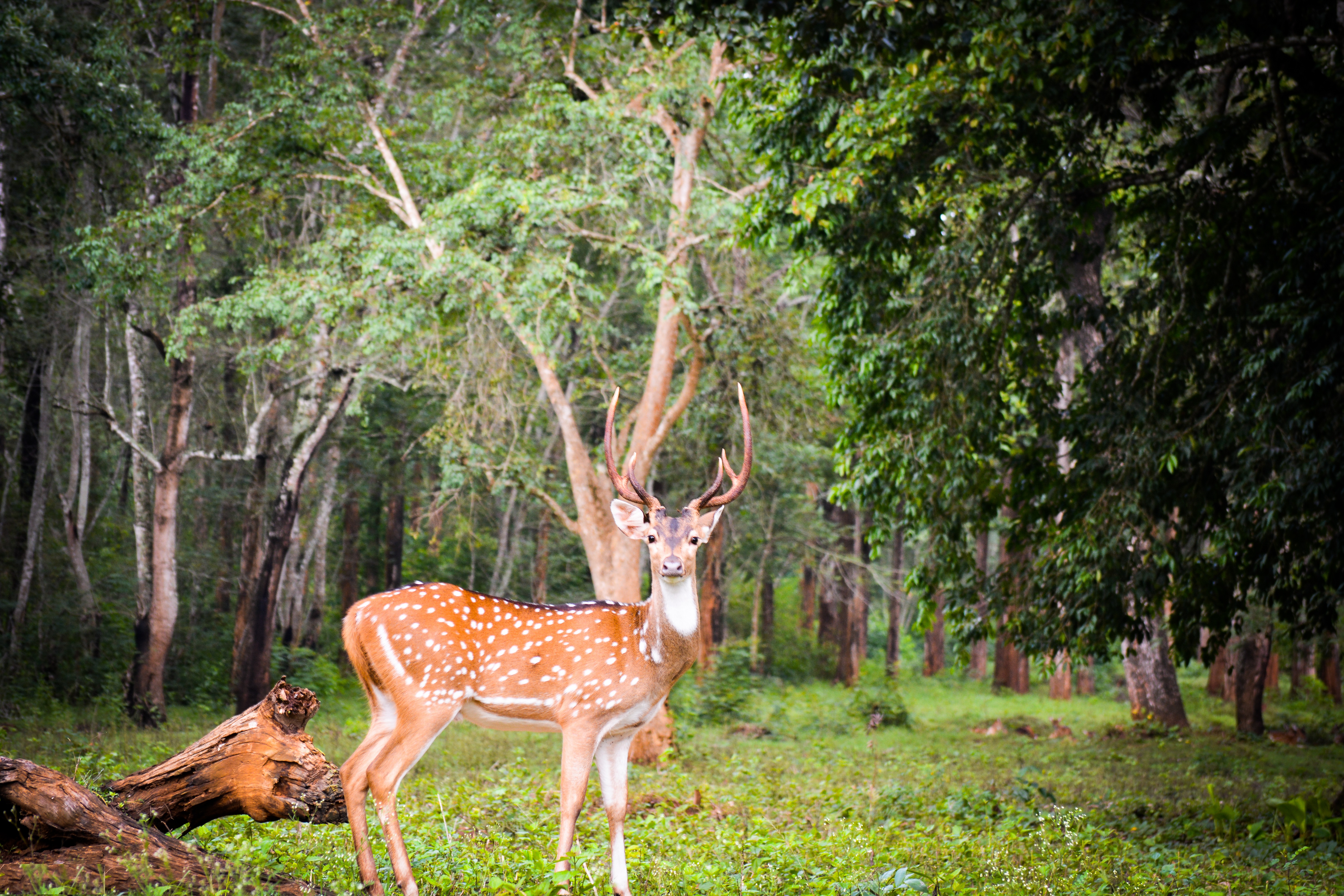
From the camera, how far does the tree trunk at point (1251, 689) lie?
16516 millimetres

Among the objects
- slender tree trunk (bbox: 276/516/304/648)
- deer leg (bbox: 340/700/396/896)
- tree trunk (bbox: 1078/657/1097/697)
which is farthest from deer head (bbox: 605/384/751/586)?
tree trunk (bbox: 1078/657/1097/697)

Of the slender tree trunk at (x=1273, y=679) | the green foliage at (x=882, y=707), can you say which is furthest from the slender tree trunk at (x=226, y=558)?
the slender tree trunk at (x=1273, y=679)

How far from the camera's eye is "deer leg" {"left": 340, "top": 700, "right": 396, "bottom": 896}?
484 cm

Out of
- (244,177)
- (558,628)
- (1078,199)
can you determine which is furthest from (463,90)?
(558,628)

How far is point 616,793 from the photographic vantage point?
5.55 m

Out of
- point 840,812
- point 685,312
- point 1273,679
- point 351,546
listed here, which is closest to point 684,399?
point 685,312

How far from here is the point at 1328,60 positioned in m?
7.71

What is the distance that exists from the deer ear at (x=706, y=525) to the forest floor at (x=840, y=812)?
1792mm

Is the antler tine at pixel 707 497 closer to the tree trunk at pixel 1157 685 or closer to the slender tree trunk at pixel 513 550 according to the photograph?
the tree trunk at pixel 1157 685

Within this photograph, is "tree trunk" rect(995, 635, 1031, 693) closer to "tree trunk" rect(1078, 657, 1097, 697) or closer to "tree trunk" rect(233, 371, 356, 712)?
"tree trunk" rect(1078, 657, 1097, 697)

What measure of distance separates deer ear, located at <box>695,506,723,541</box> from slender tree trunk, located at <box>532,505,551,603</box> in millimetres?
→ 15873

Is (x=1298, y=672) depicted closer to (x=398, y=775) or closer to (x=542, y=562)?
(x=542, y=562)

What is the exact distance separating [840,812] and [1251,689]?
36.9ft

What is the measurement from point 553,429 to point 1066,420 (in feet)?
52.0
